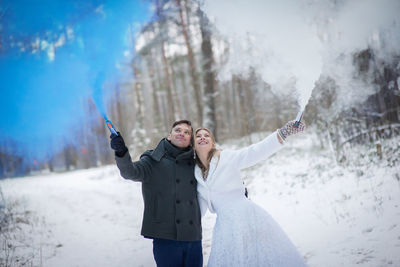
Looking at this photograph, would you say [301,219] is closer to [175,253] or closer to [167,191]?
[175,253]

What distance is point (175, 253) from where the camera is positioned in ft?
7.61

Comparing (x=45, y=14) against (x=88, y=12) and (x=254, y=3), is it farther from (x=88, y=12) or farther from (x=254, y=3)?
(x=254, y=3)

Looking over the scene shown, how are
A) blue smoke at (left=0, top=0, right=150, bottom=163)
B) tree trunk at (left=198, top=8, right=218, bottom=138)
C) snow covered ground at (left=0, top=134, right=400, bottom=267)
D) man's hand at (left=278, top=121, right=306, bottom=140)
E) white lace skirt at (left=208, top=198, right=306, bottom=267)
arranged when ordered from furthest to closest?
tree trunk at (left=198, top=8, right=218, bottom=138), blue smoke at (left=0, top=0, right=150, bottom=163), snow covered ground at (left=0, top=134, right=400, bottom=267), man's hand at (left=278, top=121, right=306, bottom=140), white lace skirt at (left=208, top=198, right=306, bottom=267)

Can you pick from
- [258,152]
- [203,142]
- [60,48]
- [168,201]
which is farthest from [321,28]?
[60,48]

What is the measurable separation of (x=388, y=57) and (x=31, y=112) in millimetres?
11300

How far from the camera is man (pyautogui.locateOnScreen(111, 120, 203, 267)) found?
229cm

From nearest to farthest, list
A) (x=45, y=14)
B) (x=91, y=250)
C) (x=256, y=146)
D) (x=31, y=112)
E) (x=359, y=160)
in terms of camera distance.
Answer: (x=256, y=146)
(x=91, y=250)
(x=45, y=14)
(x=359, y=160)
(x=31, y=112)

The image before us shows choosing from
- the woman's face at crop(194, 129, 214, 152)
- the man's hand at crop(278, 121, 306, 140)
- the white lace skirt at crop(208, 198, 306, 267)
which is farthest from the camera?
the woman's face at crop(194, 129, 214, 152)

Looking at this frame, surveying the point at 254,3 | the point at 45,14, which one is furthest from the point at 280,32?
the point at 45,14

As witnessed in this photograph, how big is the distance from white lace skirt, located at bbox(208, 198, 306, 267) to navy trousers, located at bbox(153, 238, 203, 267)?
219 millimetres

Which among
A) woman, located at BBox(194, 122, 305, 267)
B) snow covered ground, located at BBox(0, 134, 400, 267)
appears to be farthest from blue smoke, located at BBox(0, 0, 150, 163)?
snow covered ground, located at BBox(0, 134, 400, 267)

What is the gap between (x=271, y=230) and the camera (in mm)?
2312

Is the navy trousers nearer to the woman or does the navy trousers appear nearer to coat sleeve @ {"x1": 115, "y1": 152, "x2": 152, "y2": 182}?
the woman

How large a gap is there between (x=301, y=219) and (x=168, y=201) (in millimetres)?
3341
